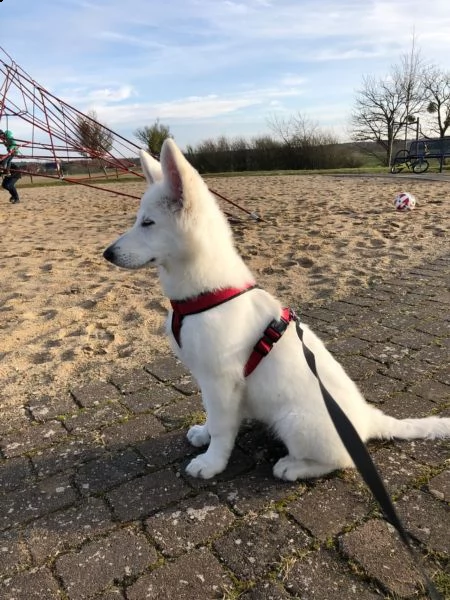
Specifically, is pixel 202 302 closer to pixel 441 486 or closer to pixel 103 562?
pixel 103 562

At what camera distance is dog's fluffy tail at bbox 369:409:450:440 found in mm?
2777

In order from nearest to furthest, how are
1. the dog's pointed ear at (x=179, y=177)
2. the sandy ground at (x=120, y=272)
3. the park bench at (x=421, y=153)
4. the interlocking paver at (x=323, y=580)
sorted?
the interlocking paver at (x=323, y=580)
the dog's pointed ear at (x=179, y=177)
the sandy ground at (x=120, y=272)
the park bench at (x=421, y=153)

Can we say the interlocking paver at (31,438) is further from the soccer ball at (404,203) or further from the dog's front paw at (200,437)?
the soccer ball at (404,203)

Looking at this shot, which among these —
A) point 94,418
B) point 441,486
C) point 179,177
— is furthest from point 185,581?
point 179,177

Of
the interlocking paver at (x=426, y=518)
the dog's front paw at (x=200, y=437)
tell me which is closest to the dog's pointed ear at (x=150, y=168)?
the dog's front paw at (x=200, y=437)

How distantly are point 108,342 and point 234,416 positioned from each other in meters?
2.28

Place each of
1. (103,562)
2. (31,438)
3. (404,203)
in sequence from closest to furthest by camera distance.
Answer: (103,562), (31,438), (404,203)

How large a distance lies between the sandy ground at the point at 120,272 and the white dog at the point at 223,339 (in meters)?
1.67

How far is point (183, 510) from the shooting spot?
2385 millimetres

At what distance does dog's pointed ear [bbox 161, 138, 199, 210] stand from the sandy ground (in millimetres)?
2023

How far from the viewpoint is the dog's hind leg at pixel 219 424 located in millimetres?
→ 2488

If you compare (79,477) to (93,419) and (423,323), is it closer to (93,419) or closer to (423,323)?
(93,419)

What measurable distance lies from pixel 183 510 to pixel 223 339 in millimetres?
879

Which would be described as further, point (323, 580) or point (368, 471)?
point (323, 580)
